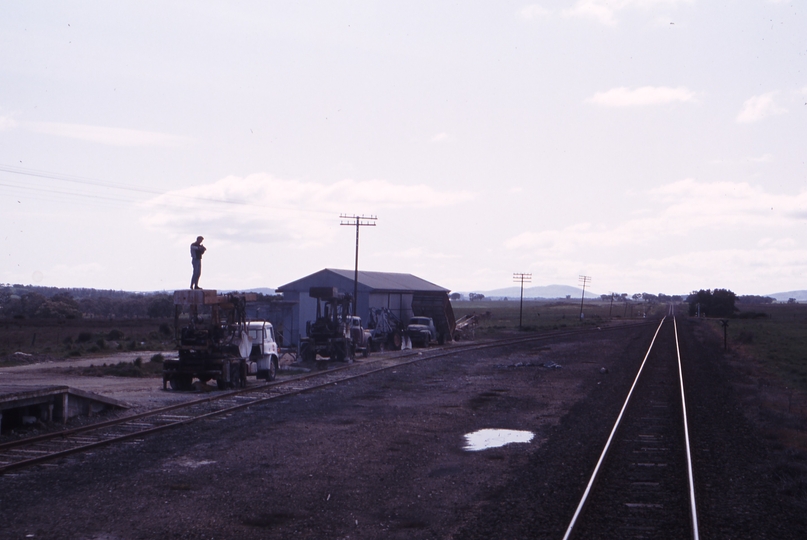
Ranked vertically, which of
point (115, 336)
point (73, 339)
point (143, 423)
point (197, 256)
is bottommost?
point (73, 339)

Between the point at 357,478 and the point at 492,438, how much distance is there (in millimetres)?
4498

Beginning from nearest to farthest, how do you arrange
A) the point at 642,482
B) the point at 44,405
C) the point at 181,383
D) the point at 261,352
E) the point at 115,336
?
the point at 642,482, the point at 44,405, the point at 181,383, the point at 261,352, the point at 115,336

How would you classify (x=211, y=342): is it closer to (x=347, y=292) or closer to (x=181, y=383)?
(x=181, y=383)

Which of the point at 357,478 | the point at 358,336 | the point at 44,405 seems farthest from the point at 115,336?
the point at 357,478

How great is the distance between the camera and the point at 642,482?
11.2m

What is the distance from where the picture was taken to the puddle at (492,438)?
14344 millimetres

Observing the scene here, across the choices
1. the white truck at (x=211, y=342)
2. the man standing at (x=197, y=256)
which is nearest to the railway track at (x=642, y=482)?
the white truck at (x=211, y=342)

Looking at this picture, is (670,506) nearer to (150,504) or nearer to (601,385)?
(150,504)

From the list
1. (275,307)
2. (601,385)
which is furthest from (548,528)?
(275,307)

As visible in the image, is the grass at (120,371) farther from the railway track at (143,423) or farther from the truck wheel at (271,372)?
the railway track at (143,423)

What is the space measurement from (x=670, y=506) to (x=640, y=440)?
5.00 metres

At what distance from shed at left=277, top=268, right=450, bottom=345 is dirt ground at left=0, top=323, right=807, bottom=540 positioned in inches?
1038

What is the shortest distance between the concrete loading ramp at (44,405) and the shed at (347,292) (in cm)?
2627

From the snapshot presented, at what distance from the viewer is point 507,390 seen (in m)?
23.8
